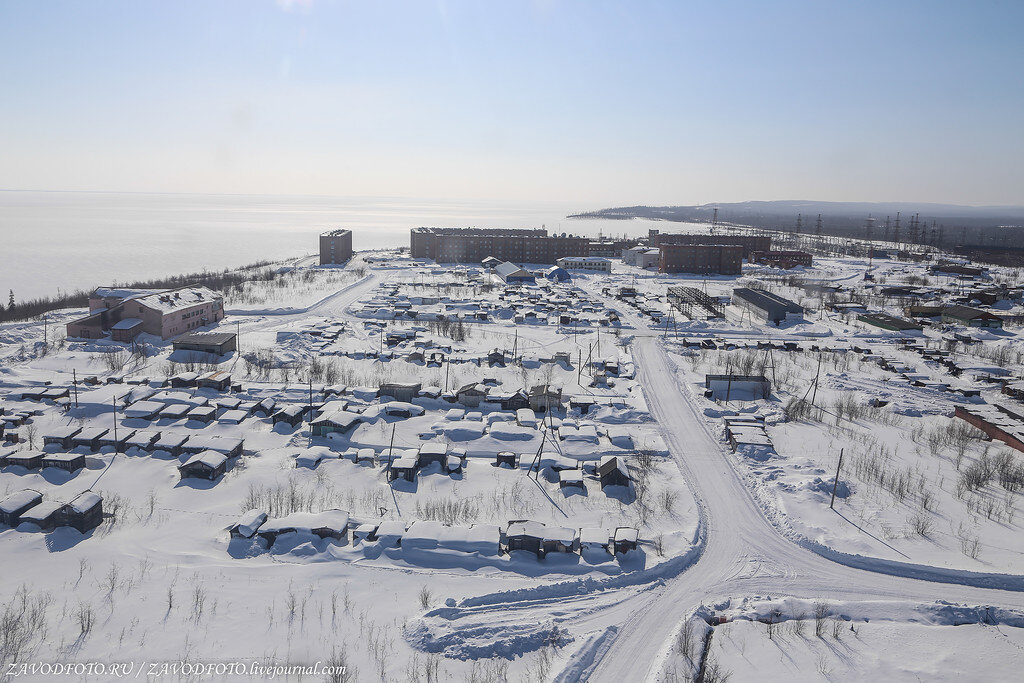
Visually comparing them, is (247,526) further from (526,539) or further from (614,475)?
(614,475)

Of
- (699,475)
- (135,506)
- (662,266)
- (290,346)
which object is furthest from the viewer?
(662,266)

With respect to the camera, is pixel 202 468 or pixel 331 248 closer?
pixel 202 468

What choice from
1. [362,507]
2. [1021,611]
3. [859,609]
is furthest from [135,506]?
[1021,611]

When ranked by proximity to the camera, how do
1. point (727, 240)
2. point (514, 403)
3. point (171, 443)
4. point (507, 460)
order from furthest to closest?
point (727, 240) < point (514, 403) < point (171, 443) < point (507, 460)

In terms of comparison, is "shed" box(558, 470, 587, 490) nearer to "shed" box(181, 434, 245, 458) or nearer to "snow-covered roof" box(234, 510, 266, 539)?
"snow-covered roof" box(234, 510, 266, 539)

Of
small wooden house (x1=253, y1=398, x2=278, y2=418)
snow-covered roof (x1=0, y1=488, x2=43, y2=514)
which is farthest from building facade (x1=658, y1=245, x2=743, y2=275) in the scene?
snow-covered roof (x1=0, y1=488, x2=43, y2=514)

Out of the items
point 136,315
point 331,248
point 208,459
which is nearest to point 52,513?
point 208,459

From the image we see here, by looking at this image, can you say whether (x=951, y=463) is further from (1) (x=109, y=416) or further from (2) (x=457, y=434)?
(1) (x=109, y=416)
